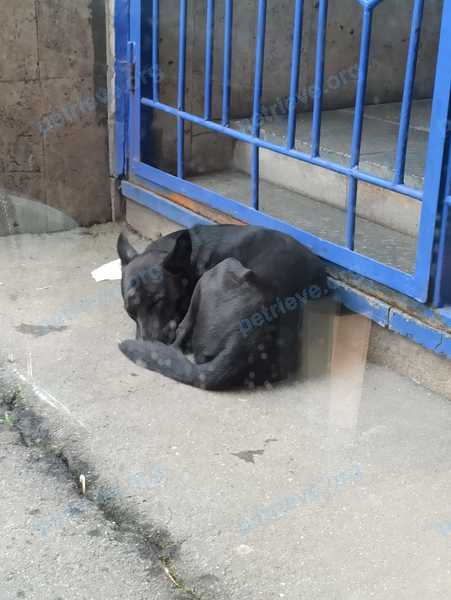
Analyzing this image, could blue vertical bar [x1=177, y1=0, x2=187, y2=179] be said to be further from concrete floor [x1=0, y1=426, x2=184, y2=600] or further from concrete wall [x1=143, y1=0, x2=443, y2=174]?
concrete floor [x1=0, y1=426, x2=184, y2=600]

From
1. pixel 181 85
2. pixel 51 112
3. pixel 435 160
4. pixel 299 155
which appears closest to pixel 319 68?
pixel 299 155

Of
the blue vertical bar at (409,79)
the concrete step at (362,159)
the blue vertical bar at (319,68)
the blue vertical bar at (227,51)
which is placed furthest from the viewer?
the concrete step at (362,159)

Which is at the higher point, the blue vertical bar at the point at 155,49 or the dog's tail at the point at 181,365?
the blue vertical bar at the point at 155,49

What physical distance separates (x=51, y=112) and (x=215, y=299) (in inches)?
91.3

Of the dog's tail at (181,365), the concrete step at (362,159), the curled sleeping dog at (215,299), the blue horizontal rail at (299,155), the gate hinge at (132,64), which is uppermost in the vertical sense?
the gate hinge at (132,64)

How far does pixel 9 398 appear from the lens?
425 cm

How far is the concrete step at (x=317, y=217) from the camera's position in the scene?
191 inches

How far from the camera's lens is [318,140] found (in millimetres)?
4664

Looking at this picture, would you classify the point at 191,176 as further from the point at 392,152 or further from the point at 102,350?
the point at 102,350

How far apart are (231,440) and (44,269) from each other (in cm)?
232

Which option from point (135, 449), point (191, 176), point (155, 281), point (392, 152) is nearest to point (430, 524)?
point (135, 449)

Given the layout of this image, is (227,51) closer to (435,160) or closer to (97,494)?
(435,160)

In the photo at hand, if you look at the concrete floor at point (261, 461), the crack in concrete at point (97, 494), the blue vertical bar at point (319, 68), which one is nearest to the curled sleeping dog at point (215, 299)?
the concrete floor at point (261, 461)

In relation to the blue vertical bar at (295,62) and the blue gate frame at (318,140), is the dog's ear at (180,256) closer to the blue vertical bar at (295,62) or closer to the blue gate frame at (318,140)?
the blue gate frame at (318,140)
